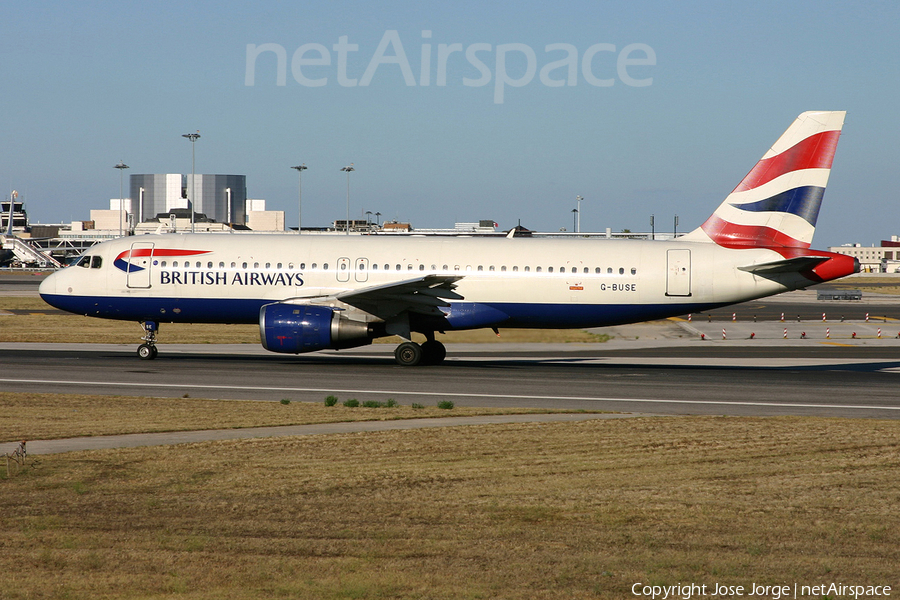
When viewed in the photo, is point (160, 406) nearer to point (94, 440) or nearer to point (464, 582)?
point (94, 440)

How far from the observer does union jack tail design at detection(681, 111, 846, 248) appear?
30.1 m

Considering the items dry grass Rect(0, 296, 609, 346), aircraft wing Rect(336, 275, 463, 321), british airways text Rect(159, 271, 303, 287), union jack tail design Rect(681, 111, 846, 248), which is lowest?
dry grass Rect(0, 296, 609, 346)

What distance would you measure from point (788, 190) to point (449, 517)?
2413 centimetres

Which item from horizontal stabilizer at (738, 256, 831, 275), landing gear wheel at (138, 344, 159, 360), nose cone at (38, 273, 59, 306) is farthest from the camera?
nose cone at (38, 273, 59, 306)

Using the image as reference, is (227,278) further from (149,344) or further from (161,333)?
(161,333)

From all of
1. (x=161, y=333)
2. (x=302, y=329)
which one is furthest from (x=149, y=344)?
(x=161, y=333)

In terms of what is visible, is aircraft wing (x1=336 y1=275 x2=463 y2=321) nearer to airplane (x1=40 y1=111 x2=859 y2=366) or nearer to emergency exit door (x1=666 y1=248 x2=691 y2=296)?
airplane (x1=40 y1=111 x2=859 y2=366)

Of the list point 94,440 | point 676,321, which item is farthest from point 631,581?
point 676,321

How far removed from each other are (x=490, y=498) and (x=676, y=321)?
153 feet

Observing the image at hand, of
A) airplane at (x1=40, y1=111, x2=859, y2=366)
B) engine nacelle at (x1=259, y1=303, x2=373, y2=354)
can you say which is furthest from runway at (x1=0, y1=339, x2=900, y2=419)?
airplane at (x1=40, y1=111, x2=859, y2=366)

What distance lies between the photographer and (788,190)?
3042 cm

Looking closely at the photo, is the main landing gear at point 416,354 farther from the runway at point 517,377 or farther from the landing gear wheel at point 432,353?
the runway at point 517,377

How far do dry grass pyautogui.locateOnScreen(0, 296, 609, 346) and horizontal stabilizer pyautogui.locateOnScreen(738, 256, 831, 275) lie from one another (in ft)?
26.5

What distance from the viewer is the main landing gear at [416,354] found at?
29.7 m
